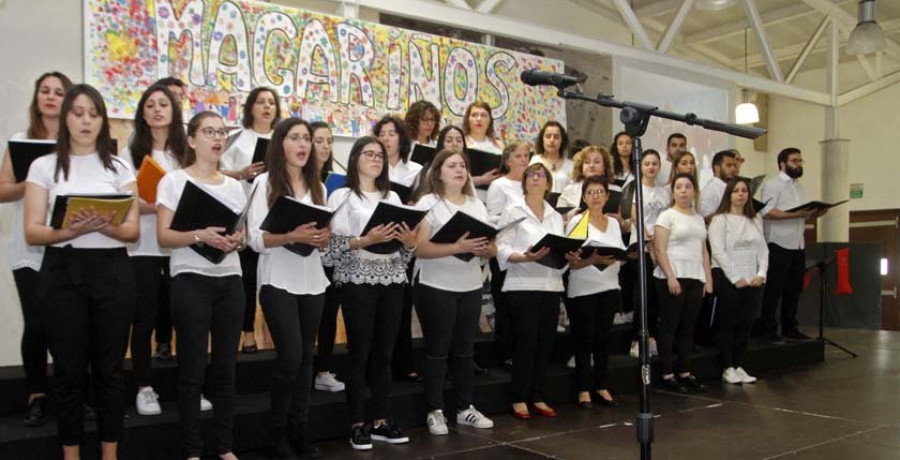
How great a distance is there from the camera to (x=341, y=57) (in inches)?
212

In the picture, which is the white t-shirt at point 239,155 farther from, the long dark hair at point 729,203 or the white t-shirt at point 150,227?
the long dark hair at point 729,203

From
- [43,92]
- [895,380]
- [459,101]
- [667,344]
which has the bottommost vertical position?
[895,380]

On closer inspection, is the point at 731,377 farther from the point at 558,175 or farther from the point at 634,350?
the point at 558,175

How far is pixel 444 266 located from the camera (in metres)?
3.57

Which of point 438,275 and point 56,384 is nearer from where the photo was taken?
point 56,384

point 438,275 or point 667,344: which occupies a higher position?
point 438,275

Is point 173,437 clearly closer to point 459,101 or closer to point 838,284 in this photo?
point 459,101

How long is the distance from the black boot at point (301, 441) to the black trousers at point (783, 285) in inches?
164

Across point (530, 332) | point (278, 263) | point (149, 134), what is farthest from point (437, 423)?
point (149, 134)

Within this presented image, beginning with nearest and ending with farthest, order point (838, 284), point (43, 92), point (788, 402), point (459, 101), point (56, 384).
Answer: point (56, 384)
point (43, 92)
point (788, 402)
point (459, 101)
point (838, 284)

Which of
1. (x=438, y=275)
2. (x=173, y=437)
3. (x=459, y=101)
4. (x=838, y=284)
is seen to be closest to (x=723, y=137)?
(x=838, y=284)

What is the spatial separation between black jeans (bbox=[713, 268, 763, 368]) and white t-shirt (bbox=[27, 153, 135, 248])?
384 cm

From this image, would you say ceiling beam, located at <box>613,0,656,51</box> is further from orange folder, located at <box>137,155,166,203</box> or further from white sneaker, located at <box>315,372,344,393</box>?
orange folder, located at <box>137,155,166,203</box>

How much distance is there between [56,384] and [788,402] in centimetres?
390
